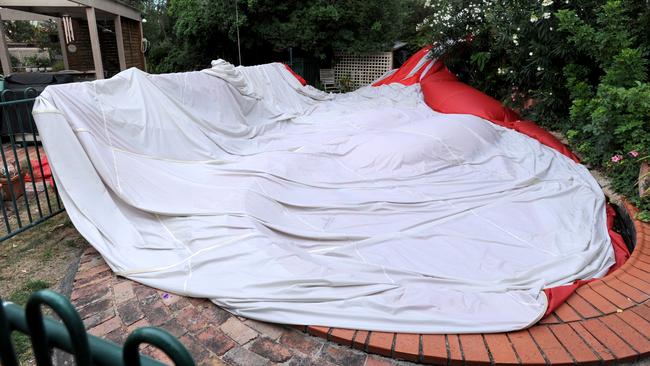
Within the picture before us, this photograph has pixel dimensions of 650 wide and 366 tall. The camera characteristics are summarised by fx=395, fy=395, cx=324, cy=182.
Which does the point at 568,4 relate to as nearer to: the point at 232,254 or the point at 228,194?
the point at 228,194

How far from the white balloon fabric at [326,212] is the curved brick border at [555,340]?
6 cm

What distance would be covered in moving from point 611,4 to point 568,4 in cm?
106

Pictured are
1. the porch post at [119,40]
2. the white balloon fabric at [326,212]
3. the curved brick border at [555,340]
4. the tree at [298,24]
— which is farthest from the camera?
the porch post at [119,40]

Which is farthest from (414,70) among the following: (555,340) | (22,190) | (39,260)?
(39,260)

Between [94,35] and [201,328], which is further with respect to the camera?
[94,35]

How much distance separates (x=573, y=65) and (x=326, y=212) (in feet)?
10.6

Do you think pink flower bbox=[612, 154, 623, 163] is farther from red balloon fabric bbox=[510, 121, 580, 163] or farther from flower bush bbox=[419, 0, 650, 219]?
red balloon fabric bbox=[510, 121, 580, 163]

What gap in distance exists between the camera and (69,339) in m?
0.59

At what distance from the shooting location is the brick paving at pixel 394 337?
1.61 meters

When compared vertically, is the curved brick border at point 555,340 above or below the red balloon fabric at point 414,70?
below

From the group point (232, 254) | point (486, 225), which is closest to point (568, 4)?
point (486, 225)

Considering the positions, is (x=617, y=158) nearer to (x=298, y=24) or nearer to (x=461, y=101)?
(x=461, y=101)

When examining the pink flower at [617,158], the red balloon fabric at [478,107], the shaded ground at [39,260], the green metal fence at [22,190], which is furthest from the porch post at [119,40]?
the pink flower at [617,158]

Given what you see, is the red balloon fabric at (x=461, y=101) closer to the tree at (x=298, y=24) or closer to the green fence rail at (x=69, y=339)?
the tree at (x=298, y=24)
